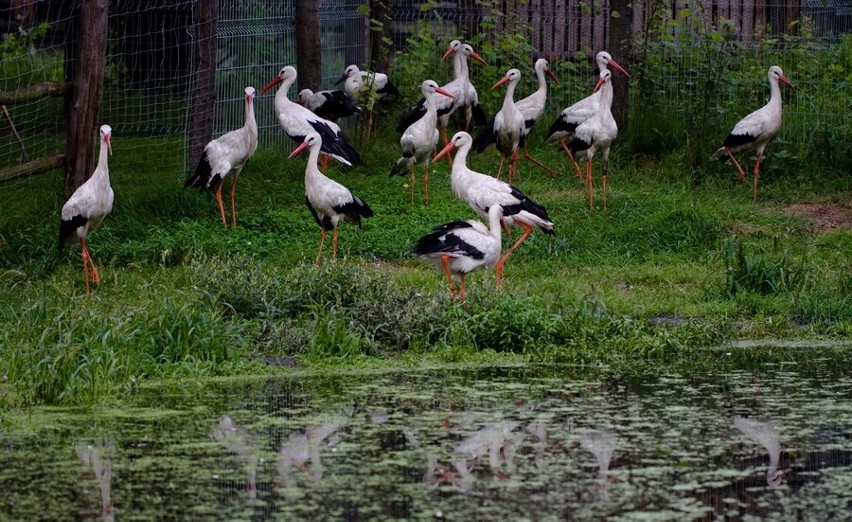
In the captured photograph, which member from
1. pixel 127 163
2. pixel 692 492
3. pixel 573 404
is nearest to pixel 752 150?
pixel 127 163

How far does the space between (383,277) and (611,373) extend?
199cm

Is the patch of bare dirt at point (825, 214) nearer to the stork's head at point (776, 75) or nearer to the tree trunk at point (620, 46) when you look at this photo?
the stork's head at point (776, 75)

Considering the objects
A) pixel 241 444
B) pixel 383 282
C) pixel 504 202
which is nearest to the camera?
pixel 241 444

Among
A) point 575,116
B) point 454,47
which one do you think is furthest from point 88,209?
point 454,47

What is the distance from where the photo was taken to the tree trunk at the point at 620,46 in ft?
52.0

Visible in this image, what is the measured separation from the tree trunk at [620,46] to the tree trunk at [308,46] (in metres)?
3.24

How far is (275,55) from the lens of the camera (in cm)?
1617

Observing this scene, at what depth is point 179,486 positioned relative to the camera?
6117mm

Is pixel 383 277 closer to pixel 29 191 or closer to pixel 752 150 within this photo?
pixel 29 191

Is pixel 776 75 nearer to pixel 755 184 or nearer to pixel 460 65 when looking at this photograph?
pixel 755 184

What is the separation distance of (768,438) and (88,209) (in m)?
5.92

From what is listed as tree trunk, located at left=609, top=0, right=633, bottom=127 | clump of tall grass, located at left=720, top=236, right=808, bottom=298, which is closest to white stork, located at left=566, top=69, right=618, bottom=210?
tree trunk, located at left=609, top=0, right=633, bottom=127

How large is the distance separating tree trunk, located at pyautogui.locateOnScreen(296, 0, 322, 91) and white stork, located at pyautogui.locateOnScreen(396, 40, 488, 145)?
112 cm

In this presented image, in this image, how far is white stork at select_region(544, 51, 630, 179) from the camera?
1489cm
